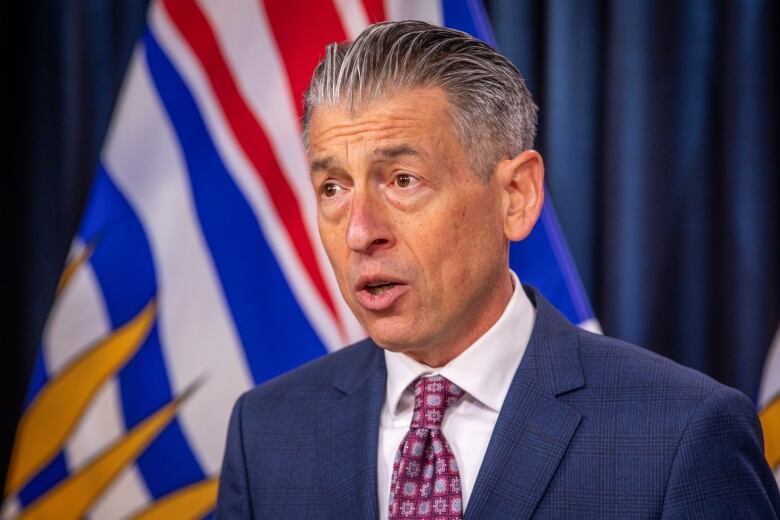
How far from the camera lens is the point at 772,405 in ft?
7.80

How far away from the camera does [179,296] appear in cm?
261

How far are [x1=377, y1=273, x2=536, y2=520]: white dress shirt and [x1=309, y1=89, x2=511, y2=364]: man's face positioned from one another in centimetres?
9

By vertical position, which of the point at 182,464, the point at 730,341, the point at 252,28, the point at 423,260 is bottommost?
the point at 182,464

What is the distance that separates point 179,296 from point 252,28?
2.45 ft

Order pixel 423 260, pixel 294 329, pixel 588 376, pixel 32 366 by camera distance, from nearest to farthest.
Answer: pixel 423 260, pixel 588 376, pixel 294 329, pixel 32 366

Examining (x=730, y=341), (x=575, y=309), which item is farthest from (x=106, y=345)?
(x=730, y=341)

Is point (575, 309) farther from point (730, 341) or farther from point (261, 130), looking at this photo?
point (261, 130)

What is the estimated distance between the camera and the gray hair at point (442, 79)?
1558 millimetres

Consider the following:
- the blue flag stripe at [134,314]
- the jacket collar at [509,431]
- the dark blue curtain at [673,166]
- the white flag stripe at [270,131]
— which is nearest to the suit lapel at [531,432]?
the jacket collar at [509,431]

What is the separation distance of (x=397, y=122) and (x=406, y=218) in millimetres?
151

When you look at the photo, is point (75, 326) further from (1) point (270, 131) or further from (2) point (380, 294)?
(2) point (380, 294)

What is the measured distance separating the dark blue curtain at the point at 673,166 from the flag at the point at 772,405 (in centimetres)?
3

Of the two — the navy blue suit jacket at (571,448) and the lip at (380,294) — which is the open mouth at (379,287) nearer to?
the lip at (380,294)

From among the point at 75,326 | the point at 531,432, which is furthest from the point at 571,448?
the point at 75,326
